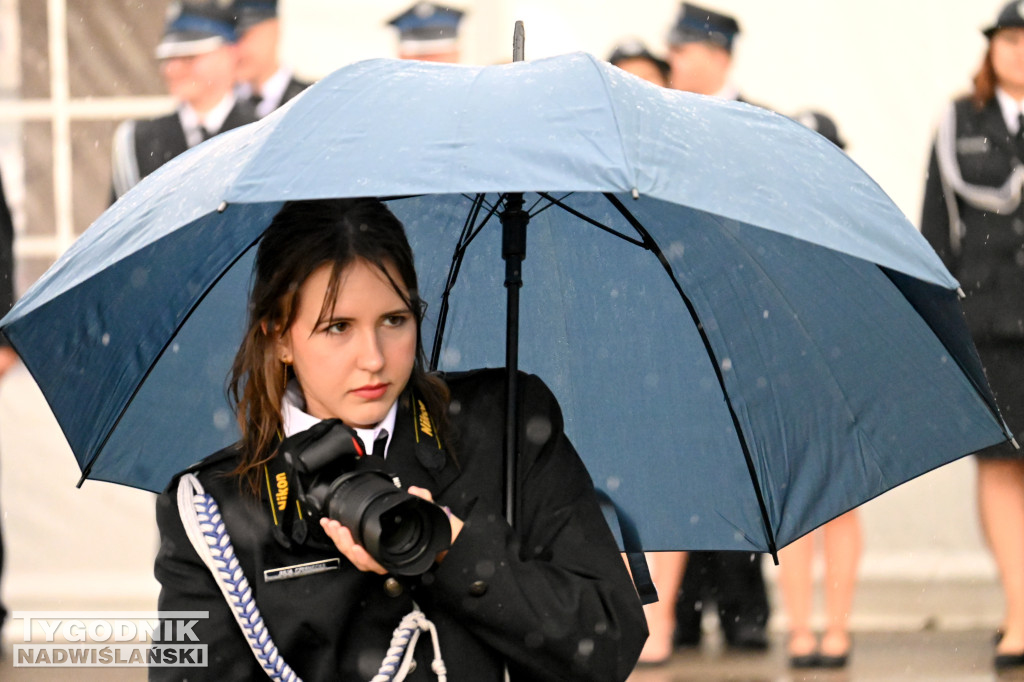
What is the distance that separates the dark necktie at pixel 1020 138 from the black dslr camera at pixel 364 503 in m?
4.06

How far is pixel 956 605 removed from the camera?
6.12 m

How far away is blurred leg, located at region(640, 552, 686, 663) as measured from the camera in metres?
5.66

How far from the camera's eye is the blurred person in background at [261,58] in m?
5.70

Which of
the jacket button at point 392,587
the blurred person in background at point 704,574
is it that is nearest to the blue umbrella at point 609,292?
the jacket button at point 392,587

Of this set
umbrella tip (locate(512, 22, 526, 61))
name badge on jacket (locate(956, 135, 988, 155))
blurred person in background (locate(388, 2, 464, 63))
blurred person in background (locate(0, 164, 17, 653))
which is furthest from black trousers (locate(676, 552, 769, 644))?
umbrella tip (locate(512, 22, 526, 61))

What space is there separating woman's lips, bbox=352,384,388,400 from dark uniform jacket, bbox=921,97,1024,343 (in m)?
3.73

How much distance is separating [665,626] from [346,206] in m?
3.74

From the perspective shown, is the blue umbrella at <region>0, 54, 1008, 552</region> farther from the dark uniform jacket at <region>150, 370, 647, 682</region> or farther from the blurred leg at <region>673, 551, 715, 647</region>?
the blurred leg at <region>673, 551, 715, 647</region>

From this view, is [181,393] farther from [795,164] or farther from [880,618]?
[880,618]

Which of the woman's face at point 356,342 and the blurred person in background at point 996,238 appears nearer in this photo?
the woman's face at point 356,342

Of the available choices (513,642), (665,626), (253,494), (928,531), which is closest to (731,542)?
(513,642)

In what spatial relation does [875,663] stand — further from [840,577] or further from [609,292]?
[609,292]

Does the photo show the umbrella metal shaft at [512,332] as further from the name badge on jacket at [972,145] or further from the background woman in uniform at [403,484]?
the name badge on jacket at [972,145]

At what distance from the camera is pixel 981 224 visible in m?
5.51
